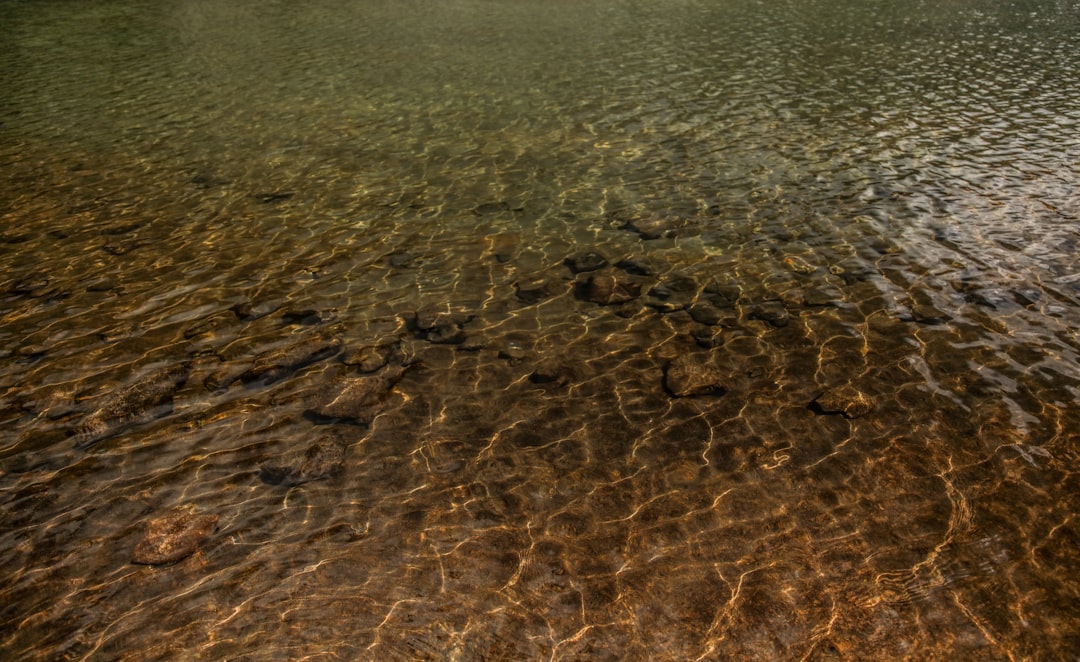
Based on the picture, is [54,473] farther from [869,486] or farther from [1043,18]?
[1043,18]

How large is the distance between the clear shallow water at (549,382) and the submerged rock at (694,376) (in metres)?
0.08

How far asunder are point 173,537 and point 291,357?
9.11 ft

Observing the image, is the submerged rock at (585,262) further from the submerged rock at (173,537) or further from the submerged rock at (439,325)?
the submerged rock at (173,537)

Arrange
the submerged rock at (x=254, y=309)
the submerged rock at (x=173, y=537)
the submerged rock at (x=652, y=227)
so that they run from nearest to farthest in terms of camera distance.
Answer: the submerged rock at (x=173, y=537) < the submerged rock at (x=254, y=309) < the submerged rock at (x=652, y=227)

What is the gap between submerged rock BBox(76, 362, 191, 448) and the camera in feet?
23.9

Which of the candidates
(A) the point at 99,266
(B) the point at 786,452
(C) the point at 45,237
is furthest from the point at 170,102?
(B) the point at 786,452

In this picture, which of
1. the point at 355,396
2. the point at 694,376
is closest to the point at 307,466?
the point at 355,396

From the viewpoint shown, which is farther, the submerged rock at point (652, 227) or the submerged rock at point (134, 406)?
the submerged rock at point (652, 227)

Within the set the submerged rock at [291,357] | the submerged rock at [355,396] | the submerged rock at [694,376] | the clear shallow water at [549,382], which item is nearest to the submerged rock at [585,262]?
the clear shallow water at [549,382]

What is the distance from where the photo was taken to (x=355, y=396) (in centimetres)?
775

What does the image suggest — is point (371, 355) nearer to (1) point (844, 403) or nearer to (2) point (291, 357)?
(2) point (291, 357)

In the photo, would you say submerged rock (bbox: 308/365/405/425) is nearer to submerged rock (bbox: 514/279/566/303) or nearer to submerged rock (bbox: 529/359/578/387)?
submerged rock (bbox: 529/359/578/387)

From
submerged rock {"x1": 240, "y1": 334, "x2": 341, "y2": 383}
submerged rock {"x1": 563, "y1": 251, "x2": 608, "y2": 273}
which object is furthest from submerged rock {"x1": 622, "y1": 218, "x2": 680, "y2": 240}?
submerged rock {"x1": 240, "y1": 334, "x2": 341, "y2": 383}

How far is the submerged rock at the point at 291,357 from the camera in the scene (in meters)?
8.06
